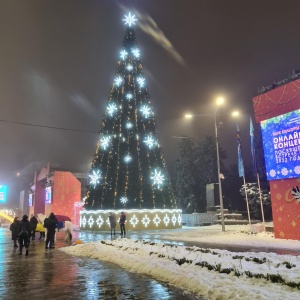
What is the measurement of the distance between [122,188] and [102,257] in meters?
18.2

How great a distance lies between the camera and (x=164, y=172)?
31.6 meters

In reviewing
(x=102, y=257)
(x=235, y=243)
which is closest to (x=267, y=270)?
(x=102, y=257)

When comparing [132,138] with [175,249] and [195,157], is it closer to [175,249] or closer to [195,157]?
[175,249]

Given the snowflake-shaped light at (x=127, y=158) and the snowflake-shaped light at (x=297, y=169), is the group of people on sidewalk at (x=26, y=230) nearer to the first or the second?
the snowflake-shaped light at (x=127, y=158)

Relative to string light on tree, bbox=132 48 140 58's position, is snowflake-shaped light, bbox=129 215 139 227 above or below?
below

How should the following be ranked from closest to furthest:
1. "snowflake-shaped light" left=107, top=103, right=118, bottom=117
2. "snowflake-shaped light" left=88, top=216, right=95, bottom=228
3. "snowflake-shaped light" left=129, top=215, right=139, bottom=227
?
"snowflake-shaped light" left=129, top=215, right=139, bottom=227 → "snowflake-shaped light" left=88, top=216, right=95, bottom=228 → "snowflake-shaped light" left=107, top=103, right=118, bottom=117

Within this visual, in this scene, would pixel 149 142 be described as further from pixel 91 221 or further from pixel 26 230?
pixel 26 230

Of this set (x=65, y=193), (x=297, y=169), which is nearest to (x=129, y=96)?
(x=297, y=169)

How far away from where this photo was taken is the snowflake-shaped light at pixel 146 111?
32.6 meters

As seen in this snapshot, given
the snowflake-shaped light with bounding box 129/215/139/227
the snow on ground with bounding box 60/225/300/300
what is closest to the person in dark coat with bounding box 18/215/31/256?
the snow on ground with bounding box 60/225/300/300

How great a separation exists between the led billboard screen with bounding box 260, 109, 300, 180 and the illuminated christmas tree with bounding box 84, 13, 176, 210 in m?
13.0

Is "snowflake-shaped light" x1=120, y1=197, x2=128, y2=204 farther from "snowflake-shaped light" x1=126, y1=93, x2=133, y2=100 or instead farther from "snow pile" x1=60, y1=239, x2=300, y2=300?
"snow pile" x1=60, y1=239, x2=300, y2=300

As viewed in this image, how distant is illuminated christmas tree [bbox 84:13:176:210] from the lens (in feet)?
101

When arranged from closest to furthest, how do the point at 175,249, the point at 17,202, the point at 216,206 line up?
1. the point at 175,249
2. the point at 216,206
3. the point at 17,202
